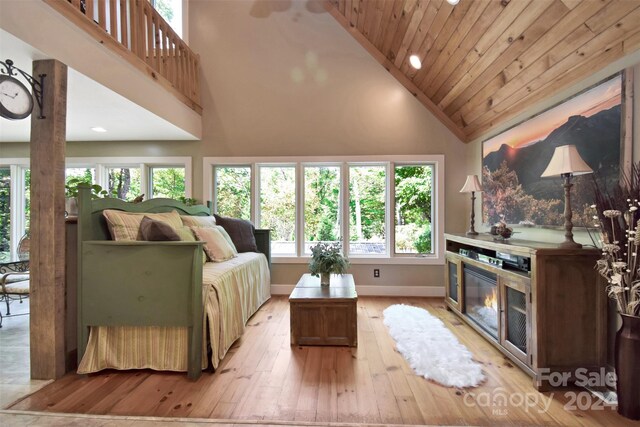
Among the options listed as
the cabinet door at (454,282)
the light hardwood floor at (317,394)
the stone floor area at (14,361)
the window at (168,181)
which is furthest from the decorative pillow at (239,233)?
the cabinet door at (454,282)

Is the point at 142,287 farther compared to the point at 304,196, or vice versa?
the point at 304,196

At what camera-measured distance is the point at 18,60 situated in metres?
1.94

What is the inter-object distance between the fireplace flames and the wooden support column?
10.6 feet

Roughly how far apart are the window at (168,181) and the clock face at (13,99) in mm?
2400

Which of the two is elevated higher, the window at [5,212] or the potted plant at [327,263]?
the window at [5,212]

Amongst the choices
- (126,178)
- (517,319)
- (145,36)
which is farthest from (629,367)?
(126,178)

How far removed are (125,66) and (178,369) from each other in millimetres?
2610

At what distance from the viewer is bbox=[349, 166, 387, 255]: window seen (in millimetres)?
4102

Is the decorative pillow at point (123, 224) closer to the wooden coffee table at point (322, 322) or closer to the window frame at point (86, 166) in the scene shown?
the wooden coffee table at point (322, 322)

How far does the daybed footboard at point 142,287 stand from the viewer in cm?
194

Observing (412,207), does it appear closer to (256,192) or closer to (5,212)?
(256,192)

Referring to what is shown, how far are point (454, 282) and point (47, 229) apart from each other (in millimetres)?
3639

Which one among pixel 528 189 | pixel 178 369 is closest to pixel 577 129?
pixel 528 189

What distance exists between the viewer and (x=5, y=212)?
414 centimetres
